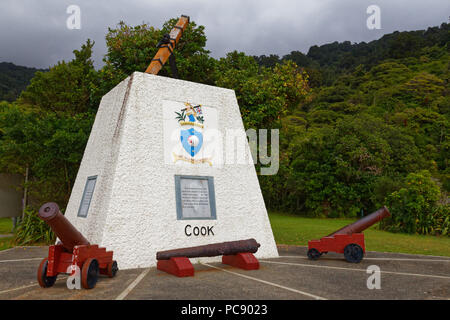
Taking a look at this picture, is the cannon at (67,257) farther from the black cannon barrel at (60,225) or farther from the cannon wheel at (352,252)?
the cannon wheel at (352,252)

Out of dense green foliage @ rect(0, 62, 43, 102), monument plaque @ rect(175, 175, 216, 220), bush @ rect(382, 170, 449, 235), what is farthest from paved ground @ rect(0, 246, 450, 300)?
dense green foliage @ rect(0, 62, 43, 102)

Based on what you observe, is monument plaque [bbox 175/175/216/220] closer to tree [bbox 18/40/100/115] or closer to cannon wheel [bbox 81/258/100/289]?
cannon wheel [bbox 81/258/100/289]

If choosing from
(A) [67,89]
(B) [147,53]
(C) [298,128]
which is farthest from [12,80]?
(B) [147,53]

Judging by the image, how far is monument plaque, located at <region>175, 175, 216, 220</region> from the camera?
690 centimetres

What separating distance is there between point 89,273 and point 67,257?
1.49ft

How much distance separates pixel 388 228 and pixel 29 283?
14.4 m

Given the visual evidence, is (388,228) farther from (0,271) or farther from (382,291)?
(0,271)

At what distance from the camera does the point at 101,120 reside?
828 cm

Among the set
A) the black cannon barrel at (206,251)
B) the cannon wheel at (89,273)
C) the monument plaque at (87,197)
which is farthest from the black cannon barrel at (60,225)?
the monument plaque at (87,197)

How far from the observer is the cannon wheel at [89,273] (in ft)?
14.8

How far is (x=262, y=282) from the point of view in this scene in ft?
16.6

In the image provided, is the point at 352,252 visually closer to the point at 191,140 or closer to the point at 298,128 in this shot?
the point at 191,140

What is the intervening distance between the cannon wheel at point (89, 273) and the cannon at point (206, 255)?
4.05 feet

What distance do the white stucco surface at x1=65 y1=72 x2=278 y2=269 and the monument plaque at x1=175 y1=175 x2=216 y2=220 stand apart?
119mm
